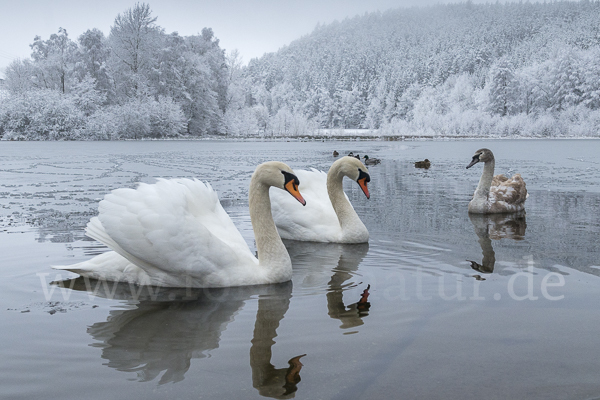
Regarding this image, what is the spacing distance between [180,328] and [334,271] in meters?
2.03

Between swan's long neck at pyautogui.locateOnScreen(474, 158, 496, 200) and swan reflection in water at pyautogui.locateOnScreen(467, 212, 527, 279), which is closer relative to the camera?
swan reflection in water at pyautogui.locateOnScreen(467, 212, 527, 279)

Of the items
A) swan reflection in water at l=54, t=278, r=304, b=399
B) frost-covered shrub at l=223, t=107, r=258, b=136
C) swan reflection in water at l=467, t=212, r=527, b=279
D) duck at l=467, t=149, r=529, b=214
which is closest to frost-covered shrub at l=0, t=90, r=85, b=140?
frost-covered shrub at l=223, t=107, r=258, b=136

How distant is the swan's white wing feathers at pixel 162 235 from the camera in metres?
4.27

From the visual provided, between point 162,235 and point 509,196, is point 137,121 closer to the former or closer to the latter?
point 509,196

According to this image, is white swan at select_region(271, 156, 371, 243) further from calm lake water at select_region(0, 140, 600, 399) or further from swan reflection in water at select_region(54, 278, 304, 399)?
swan reflection in water at select_region(54, 278, 304, 399)

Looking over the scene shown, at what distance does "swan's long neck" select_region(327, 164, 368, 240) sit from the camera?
6586 mm

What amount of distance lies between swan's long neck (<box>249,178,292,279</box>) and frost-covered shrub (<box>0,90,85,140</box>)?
42834mm

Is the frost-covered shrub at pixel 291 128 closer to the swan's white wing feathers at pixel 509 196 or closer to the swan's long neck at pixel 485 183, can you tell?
the swan's long neck at pixel 485 183

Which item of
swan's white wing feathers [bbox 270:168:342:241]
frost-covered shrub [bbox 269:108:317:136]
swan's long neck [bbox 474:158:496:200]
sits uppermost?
frost-covered shrub [bbox 269:108:317:136]

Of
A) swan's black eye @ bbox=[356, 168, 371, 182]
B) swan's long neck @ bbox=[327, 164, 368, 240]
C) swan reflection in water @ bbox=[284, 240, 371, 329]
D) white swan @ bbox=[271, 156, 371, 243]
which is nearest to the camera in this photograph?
swan reflection in water @ bbox=[284, 240, 371, 329]

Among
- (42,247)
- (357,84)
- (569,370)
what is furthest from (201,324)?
(357,84)

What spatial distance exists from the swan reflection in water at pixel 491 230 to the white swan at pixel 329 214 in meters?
1.45

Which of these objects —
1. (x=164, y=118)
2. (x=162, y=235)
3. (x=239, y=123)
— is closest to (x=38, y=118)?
(x=164, y=118)

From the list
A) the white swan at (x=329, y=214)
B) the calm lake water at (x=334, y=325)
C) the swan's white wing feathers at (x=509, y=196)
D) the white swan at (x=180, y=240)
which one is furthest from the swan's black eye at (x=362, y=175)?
the swan's white wing feathers at (x=509, y=196)
